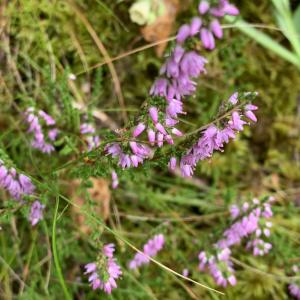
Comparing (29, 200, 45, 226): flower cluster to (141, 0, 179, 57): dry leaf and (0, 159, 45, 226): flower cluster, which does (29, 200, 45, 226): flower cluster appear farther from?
(141, 0, 179, 57): dry leaf

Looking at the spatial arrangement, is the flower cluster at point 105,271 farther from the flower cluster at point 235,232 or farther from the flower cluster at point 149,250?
the flower cluster at point 235,232

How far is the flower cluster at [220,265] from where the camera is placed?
3.17 metres

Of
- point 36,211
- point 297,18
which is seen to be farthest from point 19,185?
point 297,18

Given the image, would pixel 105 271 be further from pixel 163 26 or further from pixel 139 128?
pixel 163 26

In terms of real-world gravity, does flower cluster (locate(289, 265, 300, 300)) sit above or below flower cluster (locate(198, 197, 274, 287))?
below

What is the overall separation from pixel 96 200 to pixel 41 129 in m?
0.71

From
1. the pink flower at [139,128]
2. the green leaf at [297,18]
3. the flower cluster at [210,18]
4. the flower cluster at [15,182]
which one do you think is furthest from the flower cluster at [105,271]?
the green leaf at [297,18]

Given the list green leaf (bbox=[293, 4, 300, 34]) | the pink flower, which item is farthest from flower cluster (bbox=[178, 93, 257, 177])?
green leaf (bbox=[293, 4, 300, 34])

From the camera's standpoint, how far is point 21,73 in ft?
11.6

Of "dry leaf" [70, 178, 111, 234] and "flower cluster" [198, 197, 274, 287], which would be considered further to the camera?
"dry leaf" [70, 178, 111, 234]

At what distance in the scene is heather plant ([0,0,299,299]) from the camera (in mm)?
3006

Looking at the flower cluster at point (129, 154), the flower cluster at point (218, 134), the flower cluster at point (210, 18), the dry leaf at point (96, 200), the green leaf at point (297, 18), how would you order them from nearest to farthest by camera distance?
the flower cluster at point (210, 18) → the flower cluster at point (218, 134) → the flower cluster at point (129, 154) → the dry leaf at point (96, 200) → the green leaf at point (297, 18)

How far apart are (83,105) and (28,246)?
1091 millimetres

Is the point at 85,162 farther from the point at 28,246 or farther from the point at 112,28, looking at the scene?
the point at 112,28
